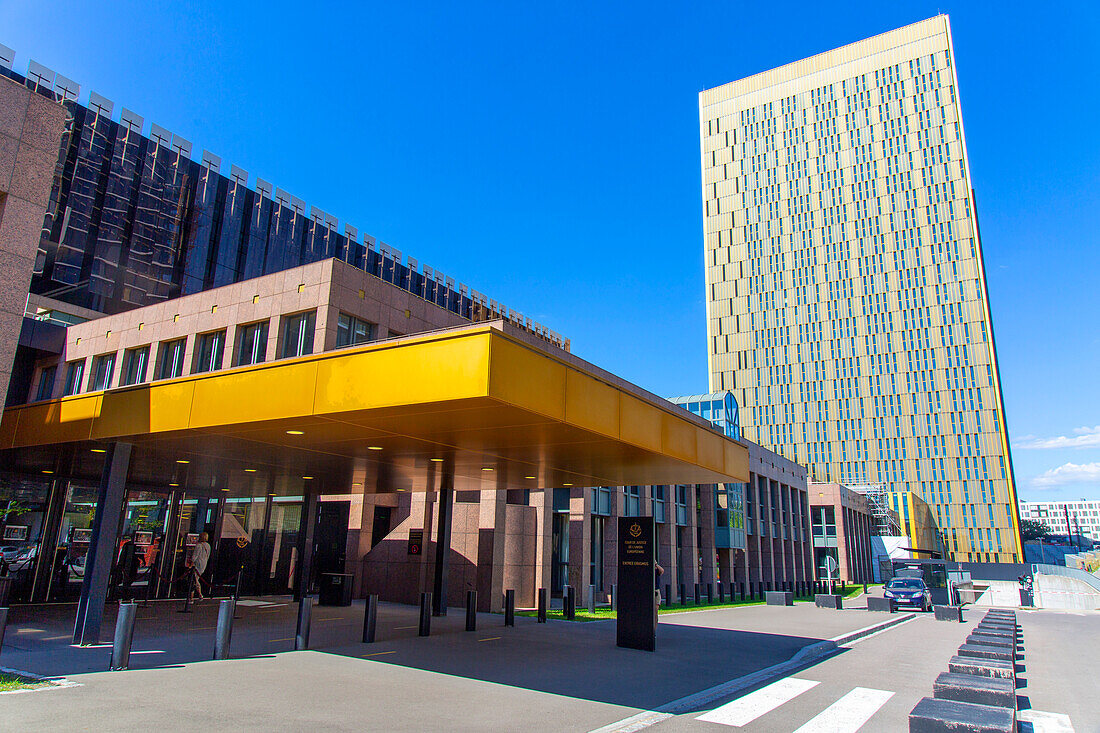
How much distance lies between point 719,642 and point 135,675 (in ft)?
39.5

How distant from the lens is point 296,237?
56938 mm

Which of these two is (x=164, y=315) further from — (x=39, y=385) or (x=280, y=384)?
(x=280, y=384)

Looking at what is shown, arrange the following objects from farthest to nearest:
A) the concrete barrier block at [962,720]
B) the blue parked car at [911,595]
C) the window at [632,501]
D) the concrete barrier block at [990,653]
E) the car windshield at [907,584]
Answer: the car windshield at [907,584], the window at [632,501], the blue parked car at [911,595], the concrete barrier block at [990,653], the concrete barrier block at [962,720]

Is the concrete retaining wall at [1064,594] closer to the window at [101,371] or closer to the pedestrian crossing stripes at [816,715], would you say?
the pedestrian crossing stripes at [816,715]

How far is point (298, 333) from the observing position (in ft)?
61.2

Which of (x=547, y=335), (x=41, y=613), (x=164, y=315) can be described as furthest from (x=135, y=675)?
(x=547, y=335)

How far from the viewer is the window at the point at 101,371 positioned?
75.8ft

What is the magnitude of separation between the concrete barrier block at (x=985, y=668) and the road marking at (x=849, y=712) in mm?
1155

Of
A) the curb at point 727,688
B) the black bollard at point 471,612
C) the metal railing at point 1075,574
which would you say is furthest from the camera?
the metal railing at point 1075,574

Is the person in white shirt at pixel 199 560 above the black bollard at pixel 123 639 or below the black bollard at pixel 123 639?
above

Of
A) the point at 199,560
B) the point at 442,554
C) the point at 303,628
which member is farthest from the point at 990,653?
the point at 199,560

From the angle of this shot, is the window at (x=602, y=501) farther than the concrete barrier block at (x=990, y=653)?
Yes

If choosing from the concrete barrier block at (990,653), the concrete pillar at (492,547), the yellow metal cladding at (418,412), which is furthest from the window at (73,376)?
the concrete barrier block at (990,653)

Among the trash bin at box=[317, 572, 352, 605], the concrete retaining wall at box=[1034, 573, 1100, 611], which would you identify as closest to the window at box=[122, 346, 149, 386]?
the trash bin at box=[317, 572, 352, 605]
